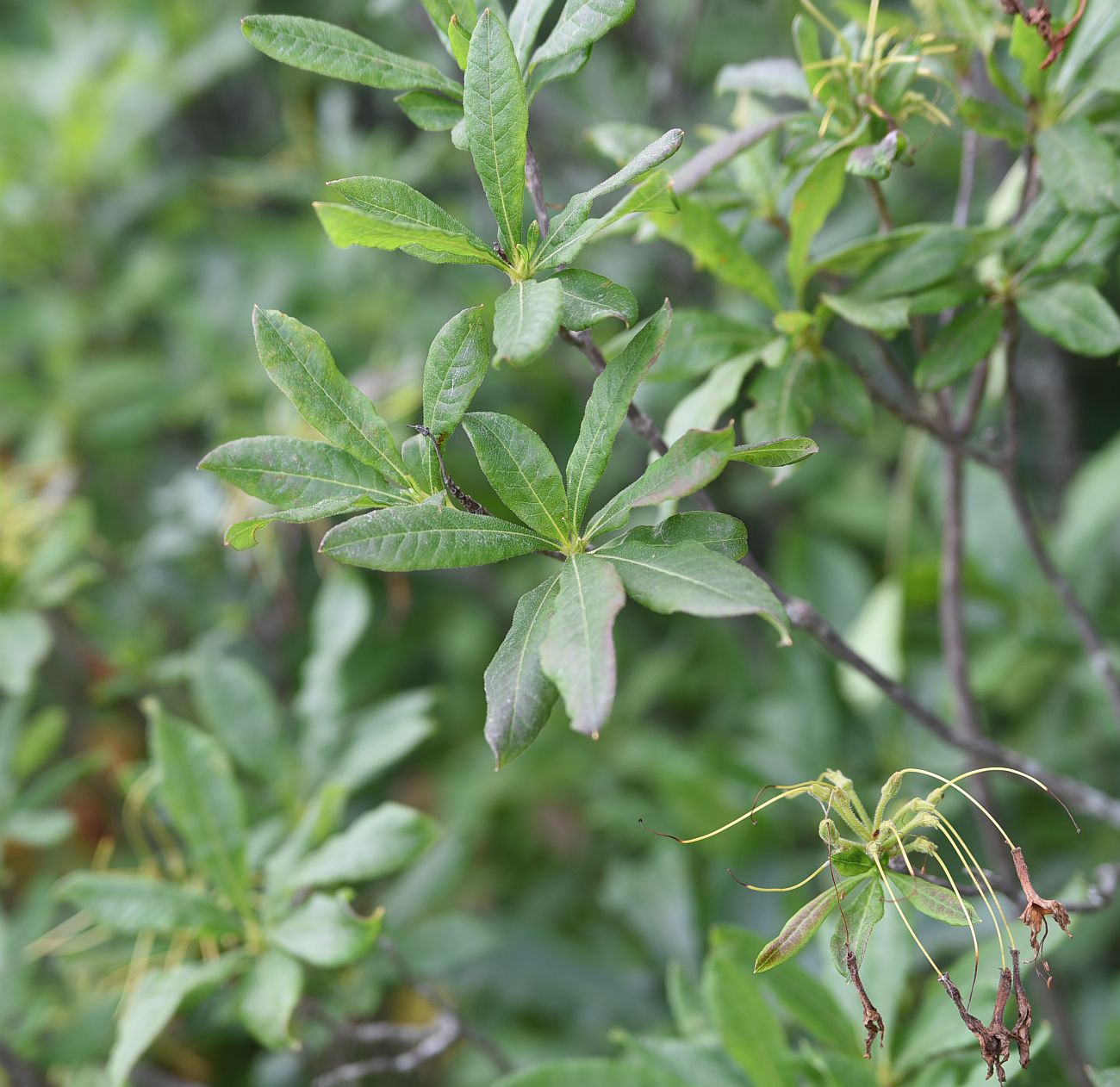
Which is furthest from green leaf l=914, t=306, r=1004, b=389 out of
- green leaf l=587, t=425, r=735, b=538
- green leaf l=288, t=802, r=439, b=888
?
green leaf l=288, t=802, r=439, b=888

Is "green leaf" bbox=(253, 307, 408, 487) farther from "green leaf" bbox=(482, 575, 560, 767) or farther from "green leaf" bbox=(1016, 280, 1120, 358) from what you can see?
"green leaf" bbox=(1016, 280, 1120, 358)

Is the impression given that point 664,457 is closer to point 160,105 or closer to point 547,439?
point 547,439

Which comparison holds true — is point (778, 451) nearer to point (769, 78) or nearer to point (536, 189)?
point (536, 189)

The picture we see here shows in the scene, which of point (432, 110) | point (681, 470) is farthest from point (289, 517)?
point (432, 110)

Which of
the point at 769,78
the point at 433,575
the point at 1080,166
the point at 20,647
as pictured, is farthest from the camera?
the point at 433,575

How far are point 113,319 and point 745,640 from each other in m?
1.20

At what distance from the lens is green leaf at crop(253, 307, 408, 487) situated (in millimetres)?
649

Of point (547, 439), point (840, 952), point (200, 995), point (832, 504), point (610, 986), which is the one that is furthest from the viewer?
point (547, 439)

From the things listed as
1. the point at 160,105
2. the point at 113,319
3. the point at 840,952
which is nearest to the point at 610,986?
A: the point at 840,952

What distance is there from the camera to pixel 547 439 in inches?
74.5

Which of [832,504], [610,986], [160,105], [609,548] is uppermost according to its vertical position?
[609,548]

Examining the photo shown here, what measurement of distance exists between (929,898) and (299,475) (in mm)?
408

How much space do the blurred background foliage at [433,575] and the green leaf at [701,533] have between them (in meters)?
0.68

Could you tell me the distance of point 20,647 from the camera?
1.17 m
